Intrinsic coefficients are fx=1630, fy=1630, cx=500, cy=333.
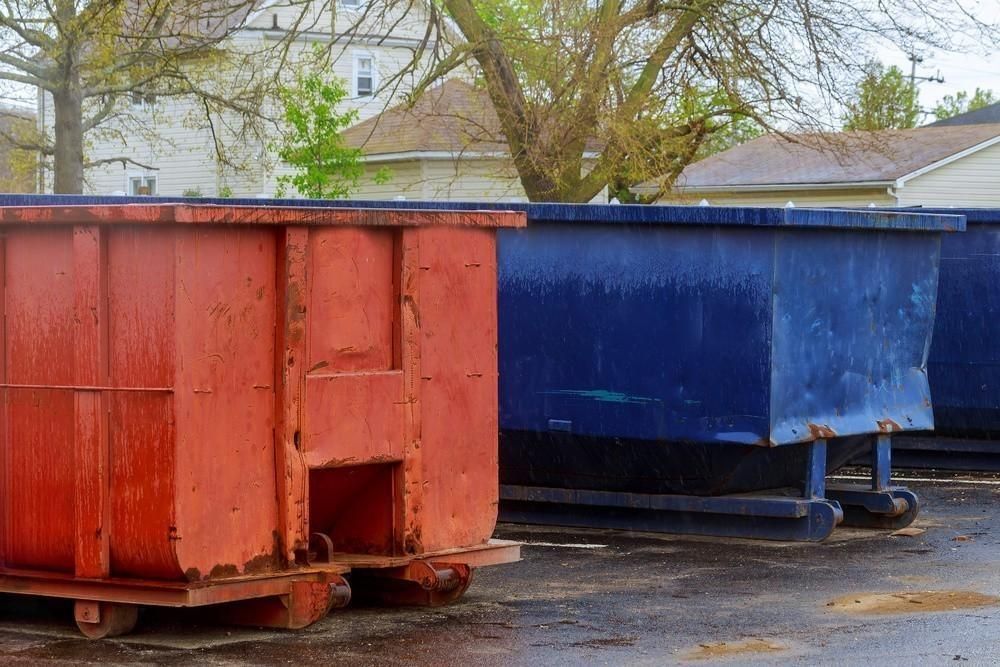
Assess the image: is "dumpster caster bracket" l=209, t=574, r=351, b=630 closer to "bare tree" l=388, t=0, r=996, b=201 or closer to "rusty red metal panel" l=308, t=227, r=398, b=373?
"rusty red metal panel" l=308, t=227, r=398, b=373

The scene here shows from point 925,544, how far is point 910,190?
83.1 ft

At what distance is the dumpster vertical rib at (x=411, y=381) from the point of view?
694 centimetres

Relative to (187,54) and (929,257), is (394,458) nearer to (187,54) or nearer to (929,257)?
(929,257)

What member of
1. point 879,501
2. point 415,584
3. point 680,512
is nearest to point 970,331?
point 879,501

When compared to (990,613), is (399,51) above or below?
above

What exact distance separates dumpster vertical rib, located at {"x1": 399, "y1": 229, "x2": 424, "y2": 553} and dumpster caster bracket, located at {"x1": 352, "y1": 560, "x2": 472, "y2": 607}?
0.11m

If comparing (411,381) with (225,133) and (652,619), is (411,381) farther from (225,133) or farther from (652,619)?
(225,133)

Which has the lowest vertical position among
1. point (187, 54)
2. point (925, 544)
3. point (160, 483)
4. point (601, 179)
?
point (925, 544)

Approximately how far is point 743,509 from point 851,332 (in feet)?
4.08

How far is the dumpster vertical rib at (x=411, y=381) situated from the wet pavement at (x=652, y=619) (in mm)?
441

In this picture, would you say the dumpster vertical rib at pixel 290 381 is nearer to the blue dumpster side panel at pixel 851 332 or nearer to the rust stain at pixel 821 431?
the blue dumpster side panel at pixel 851 332

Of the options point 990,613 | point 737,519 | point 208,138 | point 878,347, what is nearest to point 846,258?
point 878,347

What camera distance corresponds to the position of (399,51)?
145ft

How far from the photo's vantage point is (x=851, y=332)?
9.55m
